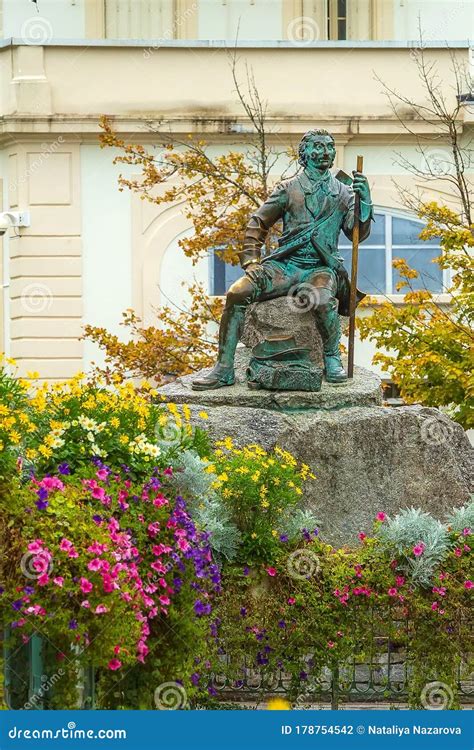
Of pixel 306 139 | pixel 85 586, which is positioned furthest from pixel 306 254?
pixel 85 586

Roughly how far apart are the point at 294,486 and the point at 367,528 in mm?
1682

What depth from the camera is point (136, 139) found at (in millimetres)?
24562

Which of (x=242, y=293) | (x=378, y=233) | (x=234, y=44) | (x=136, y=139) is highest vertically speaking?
(x=234, y=44)

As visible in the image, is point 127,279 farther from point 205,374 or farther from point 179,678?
point 179,678

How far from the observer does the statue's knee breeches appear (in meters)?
12.7

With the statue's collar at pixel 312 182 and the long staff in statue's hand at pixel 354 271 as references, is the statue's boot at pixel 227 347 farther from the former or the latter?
the statue's collar at pixel 312 182

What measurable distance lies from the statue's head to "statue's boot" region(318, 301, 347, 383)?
0.99 m

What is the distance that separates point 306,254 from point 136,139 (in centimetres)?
1199

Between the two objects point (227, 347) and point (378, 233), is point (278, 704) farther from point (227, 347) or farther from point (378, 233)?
point (378, 233)

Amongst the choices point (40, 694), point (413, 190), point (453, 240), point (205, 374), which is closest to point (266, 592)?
point (40, 694)

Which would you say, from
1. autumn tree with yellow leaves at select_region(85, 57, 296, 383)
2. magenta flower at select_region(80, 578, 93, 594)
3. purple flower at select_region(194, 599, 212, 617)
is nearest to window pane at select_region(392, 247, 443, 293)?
autumn tree with yellow leaves at select_region(85, 57, 296, 383)

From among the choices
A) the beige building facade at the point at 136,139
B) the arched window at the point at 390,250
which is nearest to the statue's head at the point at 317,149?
the beige building facade at the point at 136,139

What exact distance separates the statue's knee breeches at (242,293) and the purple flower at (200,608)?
12.3ft

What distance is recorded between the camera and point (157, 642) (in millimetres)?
9086
